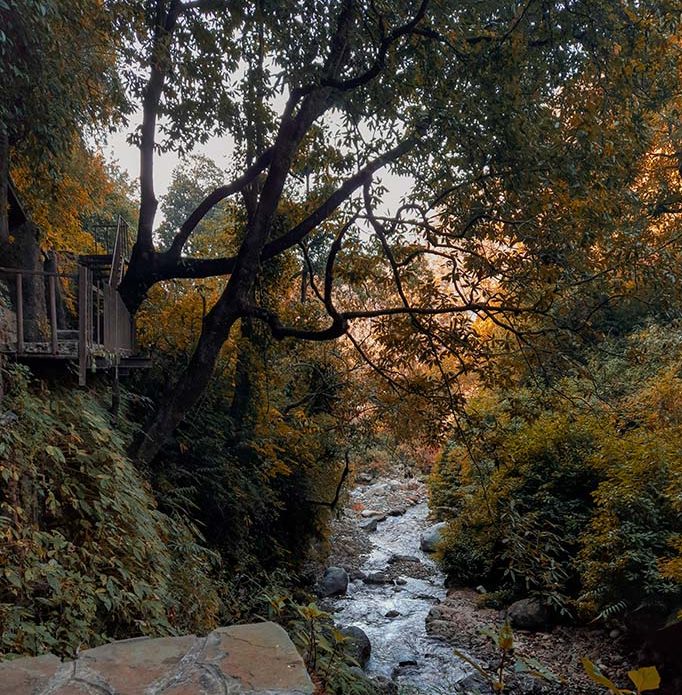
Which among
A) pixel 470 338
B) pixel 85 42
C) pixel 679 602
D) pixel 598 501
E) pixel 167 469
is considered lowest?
pixel 679 602

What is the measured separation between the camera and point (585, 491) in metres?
8.22

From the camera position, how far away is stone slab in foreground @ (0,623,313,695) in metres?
2.01

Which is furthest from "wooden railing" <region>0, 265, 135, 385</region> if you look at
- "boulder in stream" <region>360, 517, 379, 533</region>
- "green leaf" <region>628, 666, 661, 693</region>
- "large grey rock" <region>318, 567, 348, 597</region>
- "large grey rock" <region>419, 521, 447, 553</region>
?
"boulder in stream" <region>360, 517, 379, 533</region>

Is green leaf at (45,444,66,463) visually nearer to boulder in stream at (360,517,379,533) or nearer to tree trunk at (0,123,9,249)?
tree trunk at (0,123,9,249)

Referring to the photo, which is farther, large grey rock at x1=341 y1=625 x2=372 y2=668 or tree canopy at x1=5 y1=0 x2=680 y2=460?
large grey rock at x1=341 y1=625 x2=372 y2=668

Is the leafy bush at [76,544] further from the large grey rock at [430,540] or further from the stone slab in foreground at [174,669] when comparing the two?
the large grey rock at [430,540]

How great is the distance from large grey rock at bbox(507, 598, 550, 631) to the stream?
1.13 metres

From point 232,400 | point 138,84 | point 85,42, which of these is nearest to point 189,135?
point 138,84

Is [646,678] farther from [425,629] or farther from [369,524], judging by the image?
[369,524]

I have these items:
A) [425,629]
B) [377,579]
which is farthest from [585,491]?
[377,579]

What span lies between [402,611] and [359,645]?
77.9 inches

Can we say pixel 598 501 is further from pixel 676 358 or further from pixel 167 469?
pixel 167 469

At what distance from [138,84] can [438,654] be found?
25.7ft

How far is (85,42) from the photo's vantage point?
189 inches
